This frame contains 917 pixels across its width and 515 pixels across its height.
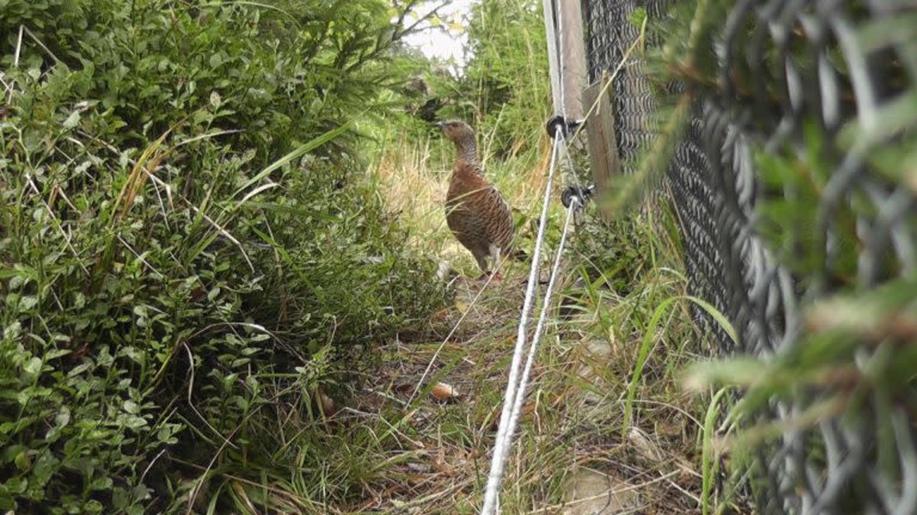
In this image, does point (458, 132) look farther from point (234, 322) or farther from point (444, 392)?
point (234, 322)

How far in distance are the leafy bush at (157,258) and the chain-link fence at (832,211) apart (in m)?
1.54

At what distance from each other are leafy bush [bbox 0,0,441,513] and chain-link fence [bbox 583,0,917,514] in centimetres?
154

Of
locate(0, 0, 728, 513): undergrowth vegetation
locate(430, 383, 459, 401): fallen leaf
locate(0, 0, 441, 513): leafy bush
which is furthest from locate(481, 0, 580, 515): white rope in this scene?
locate(0, 0, 441, 513): leafy bush

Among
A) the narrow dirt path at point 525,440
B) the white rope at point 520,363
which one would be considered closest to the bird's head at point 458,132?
→ the white rope at point 520,363

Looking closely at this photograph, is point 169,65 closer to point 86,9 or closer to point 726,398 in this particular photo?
point 86,9

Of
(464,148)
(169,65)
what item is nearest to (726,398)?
(169,65)

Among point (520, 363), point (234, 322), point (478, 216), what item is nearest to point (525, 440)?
point (520, 363)

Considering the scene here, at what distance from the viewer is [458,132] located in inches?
222

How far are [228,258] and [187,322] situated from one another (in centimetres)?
23

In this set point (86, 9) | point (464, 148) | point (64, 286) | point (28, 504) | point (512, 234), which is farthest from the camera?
point (464, 148)

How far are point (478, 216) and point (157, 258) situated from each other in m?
3.02

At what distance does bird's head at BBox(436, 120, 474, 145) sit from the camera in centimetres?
559

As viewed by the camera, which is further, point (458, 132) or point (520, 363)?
point (458, 132)

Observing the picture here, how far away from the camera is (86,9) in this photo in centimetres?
276
